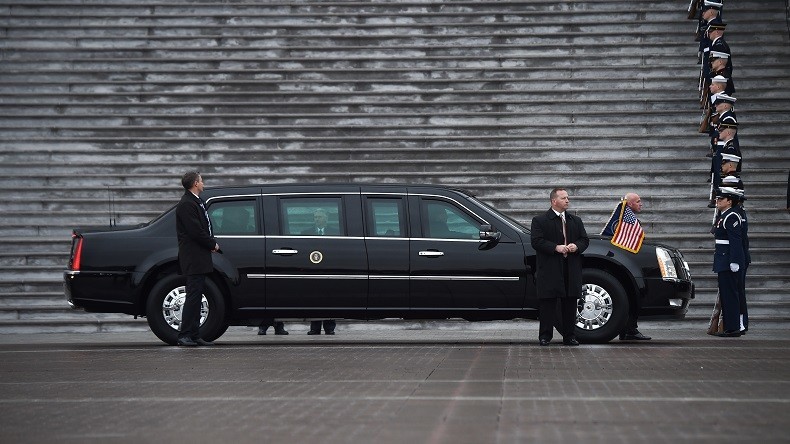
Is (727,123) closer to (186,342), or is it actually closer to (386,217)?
(386,217)

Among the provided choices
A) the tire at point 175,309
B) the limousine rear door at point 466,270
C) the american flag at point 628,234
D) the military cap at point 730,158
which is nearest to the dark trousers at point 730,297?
the american flag at point 628,234

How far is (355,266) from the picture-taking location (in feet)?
52.1

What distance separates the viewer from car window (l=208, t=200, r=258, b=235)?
637 inches

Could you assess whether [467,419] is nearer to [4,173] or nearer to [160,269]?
[160,269]

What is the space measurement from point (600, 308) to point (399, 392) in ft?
19.0

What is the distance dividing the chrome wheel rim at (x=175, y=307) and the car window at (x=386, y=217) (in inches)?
74.8

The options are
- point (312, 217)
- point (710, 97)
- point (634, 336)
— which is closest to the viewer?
point (312, 217)

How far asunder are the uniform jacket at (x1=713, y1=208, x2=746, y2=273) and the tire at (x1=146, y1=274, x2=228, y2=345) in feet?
17.7

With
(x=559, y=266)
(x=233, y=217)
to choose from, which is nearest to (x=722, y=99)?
(x=559, y=266)

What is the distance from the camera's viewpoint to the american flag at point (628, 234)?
1599cm

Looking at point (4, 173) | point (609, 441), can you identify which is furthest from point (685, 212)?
point (609, 441)

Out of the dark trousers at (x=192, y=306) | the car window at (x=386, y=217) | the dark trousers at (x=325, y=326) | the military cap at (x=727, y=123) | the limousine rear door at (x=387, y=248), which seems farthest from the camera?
the military cap at (x=727, y=123)

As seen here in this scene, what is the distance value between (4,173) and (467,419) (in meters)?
14.4

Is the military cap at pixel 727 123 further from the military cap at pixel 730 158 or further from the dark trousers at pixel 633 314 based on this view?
the dark trousers at pixel 633 314
